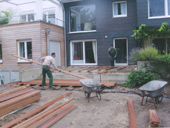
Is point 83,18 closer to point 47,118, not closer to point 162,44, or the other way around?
point 162,44

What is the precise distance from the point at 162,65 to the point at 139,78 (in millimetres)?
1274

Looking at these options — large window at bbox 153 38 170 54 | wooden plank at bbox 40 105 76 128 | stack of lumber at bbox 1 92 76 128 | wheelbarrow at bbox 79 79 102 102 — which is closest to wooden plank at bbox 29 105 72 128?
stack of lumber at bbox 1 92 76 128

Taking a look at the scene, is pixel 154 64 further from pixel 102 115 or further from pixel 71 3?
pixel 71 3

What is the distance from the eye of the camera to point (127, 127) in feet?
13.5

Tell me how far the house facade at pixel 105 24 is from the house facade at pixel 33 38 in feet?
3.00

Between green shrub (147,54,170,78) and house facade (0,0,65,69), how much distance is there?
773 centimetres

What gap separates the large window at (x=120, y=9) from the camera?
1397 cm

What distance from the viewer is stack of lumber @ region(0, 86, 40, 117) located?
5062mm

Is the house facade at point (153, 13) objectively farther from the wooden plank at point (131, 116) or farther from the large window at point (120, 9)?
the wooden plank at point (131, 116)

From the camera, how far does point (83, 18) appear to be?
15312 mm

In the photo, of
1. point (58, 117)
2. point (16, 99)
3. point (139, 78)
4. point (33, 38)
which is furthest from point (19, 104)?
point (33, 38)

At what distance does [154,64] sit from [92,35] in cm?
750

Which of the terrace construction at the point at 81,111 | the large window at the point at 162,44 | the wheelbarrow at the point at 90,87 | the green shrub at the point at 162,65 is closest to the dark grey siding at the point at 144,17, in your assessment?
the large window at the point at 162,44

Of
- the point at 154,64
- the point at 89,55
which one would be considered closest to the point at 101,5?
the point at 89,55
